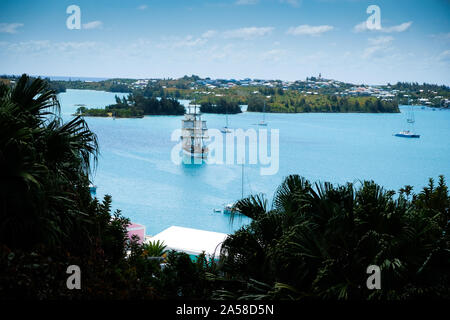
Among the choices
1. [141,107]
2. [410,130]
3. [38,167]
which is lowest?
[410,130]

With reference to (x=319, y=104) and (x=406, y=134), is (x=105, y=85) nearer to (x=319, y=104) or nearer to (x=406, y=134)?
(x=319, y=104)

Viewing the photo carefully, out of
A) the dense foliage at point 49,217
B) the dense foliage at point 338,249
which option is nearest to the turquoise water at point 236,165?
the dense foliage at point 49,217

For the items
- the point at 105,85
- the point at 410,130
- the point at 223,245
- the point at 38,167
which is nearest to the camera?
the point at 38,167

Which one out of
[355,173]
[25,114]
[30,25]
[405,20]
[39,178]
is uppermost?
[405,20]

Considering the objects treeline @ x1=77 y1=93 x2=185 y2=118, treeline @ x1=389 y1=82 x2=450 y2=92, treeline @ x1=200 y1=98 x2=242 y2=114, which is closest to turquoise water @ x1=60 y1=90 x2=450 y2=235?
treeline @ x1=200 y1=98 x2=242 y2=114

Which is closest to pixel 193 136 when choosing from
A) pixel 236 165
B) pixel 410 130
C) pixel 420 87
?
pixel 236 165

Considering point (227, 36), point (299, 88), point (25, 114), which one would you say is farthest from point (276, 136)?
point (25, 114)
